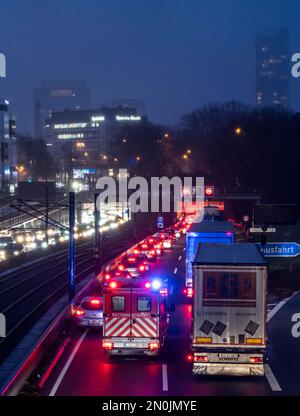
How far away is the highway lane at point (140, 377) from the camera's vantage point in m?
16.4

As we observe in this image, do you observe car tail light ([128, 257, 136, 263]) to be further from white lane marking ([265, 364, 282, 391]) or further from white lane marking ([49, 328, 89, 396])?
white lane marking ([265, 364, 282, 391])

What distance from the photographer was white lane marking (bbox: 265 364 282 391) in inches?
660

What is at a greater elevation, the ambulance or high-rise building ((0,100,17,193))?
high-rise building ((0,100,17,193))

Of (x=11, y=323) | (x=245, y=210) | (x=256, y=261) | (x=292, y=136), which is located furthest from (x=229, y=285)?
(x=292, y=136)

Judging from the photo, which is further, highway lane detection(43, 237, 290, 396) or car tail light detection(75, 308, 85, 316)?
car tail light detection(75, 308, 85, 316)

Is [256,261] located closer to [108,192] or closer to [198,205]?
[198,205]

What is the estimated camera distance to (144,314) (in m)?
19.6

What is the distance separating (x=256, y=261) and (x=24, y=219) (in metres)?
62.4

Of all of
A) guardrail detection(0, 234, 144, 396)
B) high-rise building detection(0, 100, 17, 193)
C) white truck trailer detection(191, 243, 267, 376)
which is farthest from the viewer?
high-rise building detection(0, 100, 17, 193)

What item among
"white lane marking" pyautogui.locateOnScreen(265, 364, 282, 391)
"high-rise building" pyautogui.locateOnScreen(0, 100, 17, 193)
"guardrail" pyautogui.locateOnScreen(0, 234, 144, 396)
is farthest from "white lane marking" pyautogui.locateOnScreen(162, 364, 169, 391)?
"high-rise building" pyautogui.locateOnScreen(0, 100, 17, 193)

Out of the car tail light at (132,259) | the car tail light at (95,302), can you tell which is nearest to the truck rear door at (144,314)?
the car tail light at (95,302)

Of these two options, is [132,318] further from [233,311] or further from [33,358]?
[233,311]

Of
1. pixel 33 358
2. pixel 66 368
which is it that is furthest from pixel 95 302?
pixel 33 358

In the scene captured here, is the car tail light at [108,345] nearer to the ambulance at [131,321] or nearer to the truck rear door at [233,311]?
the ambulance at [131,321]
